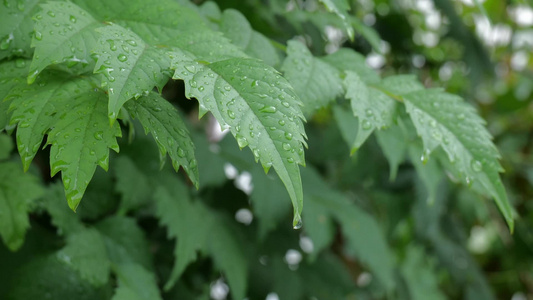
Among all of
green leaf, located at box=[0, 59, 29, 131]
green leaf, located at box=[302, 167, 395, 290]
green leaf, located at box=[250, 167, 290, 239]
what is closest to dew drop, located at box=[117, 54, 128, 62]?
green leaf, located at box=[0, 59, 29, 131]

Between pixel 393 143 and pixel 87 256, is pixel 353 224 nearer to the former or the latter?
pixel 393 143

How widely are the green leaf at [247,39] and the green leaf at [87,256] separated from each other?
0.33m

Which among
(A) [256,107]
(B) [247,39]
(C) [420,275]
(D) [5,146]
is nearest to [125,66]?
(A) [256,107]

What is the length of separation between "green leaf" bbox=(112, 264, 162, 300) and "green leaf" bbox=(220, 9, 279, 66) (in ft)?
1.07

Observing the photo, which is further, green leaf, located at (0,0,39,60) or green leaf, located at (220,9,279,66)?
green leaf, located at (220,9,279,66)

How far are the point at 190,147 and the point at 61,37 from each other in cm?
15

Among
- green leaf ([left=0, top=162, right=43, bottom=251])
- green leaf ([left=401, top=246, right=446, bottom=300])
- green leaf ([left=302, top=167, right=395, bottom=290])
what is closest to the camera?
green leaf ([left=0, top=162, right=43, bottom=251])

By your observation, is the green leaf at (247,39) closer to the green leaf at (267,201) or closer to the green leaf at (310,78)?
the green leaf at (310,78)

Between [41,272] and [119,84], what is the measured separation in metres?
0.38

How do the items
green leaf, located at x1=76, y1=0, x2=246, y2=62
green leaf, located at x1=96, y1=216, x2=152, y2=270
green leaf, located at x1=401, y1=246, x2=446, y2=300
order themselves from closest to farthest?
green leaf, located at x1=76, y1=0, x2=246, y2=62
green leaf, located at x1=96, y1=216, x2=152, y2=270
green leaf, located at x1=401, y1=246, x2=446, y2=300

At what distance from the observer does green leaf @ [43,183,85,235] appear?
25.7 inches

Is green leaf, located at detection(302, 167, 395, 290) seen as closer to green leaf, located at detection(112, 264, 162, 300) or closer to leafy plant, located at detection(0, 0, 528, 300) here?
leafy plant, located at detection(0, 0, 528, 300)

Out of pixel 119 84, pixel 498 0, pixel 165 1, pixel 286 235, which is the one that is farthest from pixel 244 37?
pixel 498 0

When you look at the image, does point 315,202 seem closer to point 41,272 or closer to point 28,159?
point 41,272
